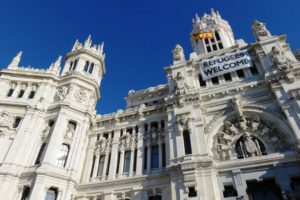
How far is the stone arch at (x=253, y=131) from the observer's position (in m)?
23.5

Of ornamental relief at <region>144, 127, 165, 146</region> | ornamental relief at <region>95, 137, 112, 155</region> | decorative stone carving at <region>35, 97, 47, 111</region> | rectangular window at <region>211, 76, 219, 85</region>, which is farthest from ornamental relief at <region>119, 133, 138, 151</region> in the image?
rectangular window at <region>211, 76, 219, 85</region>

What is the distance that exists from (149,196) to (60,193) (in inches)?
361

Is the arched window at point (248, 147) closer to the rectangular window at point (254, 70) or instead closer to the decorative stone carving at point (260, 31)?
the rectangular window at point (254, 70)

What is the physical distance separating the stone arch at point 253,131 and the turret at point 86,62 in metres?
20.5

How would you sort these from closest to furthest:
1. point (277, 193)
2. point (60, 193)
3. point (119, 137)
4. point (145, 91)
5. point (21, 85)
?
1. point (277, 193)
2. point (60, 193)
3. point (119, 137)
4. point (21, 85)
5. point (145, 91)

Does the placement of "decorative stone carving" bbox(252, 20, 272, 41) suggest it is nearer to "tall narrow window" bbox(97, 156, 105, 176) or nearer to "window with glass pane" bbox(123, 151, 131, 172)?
"window with glass pane" bbox(123, 151, 131, 172)

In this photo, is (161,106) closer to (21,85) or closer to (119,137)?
(119,137)

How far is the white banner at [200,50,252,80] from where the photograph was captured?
30953 mm

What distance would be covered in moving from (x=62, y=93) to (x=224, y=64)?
72.9 feet

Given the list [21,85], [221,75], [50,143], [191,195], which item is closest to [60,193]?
[50,143]

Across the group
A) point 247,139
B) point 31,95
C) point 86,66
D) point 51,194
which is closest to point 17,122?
point 31,95

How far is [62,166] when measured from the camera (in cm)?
2764

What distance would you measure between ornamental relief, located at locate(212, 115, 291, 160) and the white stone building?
0.33ft

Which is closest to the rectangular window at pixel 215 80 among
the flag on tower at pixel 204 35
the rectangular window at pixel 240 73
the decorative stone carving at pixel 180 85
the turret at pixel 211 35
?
the rectangular window at pixel 240 73
